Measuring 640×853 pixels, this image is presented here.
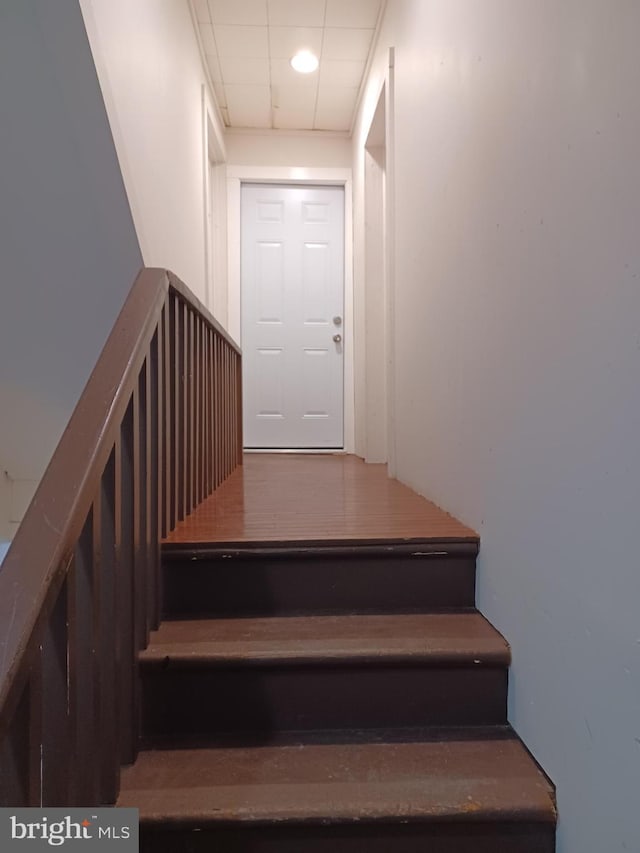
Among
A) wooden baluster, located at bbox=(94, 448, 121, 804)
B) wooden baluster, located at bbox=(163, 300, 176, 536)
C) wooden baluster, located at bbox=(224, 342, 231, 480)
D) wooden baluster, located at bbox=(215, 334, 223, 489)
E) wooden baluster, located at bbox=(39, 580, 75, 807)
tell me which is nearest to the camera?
wooden baluster, located at bbox=(39, 580, 75, 807)

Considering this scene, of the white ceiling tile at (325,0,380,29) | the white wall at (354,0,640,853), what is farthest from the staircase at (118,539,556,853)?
the white ceiling tile at (325,0,380,29)

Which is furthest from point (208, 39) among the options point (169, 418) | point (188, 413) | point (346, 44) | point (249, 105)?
point (169, 418)

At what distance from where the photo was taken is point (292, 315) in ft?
14.6

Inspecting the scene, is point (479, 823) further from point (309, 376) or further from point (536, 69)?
point (309, 376)

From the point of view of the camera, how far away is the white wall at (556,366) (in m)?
0.82

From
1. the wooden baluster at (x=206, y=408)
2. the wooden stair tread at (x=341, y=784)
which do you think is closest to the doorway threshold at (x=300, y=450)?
the wooden baluster at (x=206, y=408)

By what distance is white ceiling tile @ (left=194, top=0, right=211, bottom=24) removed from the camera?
2984mm

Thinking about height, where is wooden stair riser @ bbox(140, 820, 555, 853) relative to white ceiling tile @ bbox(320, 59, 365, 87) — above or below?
below

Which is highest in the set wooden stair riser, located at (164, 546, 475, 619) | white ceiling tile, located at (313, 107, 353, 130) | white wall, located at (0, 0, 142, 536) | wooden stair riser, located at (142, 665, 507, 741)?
white ceiling tile, located at (313, 107, 353, 130)

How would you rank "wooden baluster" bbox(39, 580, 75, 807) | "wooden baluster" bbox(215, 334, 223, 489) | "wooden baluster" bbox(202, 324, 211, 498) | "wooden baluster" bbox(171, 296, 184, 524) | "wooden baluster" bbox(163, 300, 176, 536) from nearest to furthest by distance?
"wooden baluster" bbox(39, 580, 75, 807)
"wooden baluster" bbox(163, 300, 176, 536)
"wooden baluster" bbox(171, 296, 184, 524)
"wooden baluster" bbox(202, 324, 211, 498)
"wooden baluster" bbox(215, 334, 223, 489)

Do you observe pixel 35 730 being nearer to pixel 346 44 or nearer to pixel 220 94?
pixel 346 44

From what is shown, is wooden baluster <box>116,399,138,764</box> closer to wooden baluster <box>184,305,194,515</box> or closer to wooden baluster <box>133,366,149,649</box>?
wooden baluster <box>133,366,149,649</box>

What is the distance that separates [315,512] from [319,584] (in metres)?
0.41

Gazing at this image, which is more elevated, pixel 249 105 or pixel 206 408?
pixel 249 105
